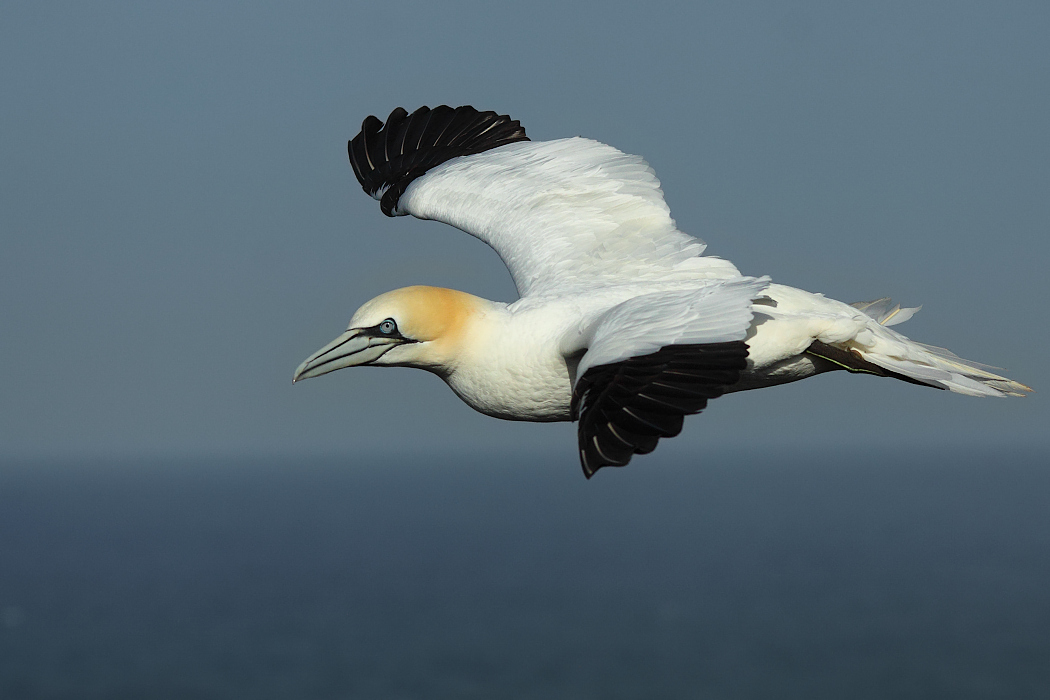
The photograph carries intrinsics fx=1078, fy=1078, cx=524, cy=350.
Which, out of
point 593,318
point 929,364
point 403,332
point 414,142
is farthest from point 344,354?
point 414,142

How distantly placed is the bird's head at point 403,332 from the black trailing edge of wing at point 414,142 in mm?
4114

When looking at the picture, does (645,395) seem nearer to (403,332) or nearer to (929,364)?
(403,332)

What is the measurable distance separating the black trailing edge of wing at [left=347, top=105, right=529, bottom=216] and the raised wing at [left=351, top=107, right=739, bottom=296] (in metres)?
0.02

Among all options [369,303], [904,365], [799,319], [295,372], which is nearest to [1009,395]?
[904,365]

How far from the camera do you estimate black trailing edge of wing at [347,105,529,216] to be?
13.2 metres

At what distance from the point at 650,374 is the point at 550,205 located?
493 cm

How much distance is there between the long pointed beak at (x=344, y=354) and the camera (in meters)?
9.03

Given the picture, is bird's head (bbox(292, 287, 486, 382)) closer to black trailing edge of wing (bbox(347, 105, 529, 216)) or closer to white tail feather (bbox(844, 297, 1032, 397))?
white tail feather (bbox(844, 297, 1032, 397))

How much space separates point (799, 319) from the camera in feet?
29.0

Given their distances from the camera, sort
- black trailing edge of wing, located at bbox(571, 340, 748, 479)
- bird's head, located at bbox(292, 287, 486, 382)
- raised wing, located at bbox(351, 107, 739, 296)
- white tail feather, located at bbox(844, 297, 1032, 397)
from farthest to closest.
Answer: raised wing, located at bbox(351, 107, 739, 296) < white tail feather, located at bbox(844, 297, 1032, 397) < bird's head, located at bbox(292, 287, 486, 382) < black trailing edge of wing, located at bbox(571, 340, 748, 479)

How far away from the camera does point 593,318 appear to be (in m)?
8.65

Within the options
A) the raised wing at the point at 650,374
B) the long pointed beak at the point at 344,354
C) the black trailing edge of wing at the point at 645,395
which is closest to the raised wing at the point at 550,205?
the long pointed beak at the point at 344,354

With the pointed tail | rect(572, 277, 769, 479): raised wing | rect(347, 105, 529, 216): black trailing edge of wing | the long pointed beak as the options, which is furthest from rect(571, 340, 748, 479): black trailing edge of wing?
rect(347, 105, 529, 216): black trailing edge of wing

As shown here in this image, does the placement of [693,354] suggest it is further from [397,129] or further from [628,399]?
[397,129]
